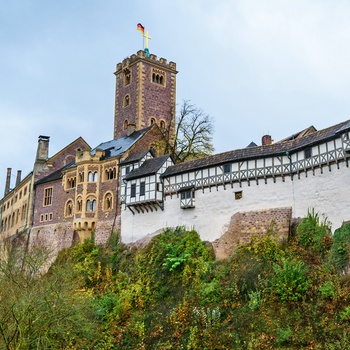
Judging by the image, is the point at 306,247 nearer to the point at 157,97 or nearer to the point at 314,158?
the point at 314,158

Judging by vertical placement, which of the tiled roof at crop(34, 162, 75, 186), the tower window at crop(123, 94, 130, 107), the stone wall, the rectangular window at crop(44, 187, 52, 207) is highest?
the tower window at crop(123, 94, 130, 107)

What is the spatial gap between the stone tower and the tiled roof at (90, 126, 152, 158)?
184cm

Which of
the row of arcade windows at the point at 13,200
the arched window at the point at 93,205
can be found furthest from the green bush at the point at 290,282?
the row of arcade windows at the point at 13,200

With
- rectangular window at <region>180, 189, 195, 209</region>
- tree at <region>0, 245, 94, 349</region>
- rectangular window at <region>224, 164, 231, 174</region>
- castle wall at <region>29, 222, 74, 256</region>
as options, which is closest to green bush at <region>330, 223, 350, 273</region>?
rectangular window at <region>224, 164, 231, 174</region>

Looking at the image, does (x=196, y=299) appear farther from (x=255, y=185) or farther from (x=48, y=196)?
(x=48, y=196)

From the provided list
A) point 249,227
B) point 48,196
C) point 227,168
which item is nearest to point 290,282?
point 249,227

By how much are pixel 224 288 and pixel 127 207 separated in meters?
14.1

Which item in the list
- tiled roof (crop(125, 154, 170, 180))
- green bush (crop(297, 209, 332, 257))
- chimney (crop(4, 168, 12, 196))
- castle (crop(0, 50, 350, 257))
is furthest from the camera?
chimney (crop(4, 168, 12, 196))

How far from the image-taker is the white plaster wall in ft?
87.5

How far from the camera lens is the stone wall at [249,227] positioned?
94.1 feet

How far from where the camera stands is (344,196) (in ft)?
86.2

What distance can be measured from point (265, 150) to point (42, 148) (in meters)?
27.6

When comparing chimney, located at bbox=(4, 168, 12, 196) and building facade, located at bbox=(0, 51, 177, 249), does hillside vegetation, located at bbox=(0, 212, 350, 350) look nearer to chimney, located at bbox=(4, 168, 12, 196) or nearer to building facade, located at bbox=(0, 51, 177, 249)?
building facade, located at bbox=(0, 51, 177, 249)

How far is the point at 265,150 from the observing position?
3102 centimetres
